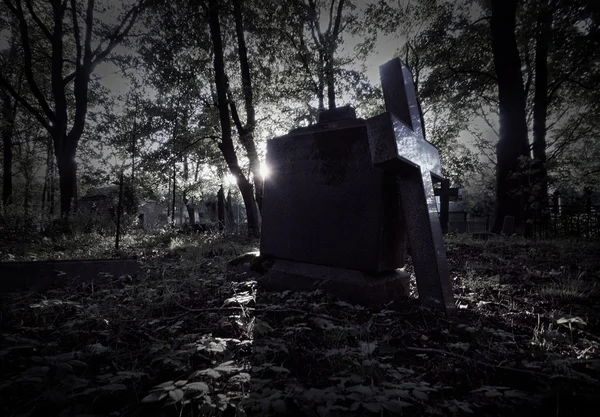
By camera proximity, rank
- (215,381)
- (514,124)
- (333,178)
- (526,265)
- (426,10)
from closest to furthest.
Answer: (215,381), (333,178), (526,265), (514,124), (426,10)

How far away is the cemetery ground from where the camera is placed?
3.64 feet

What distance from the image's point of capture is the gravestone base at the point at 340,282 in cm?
247

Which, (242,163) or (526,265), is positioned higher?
(242,163)

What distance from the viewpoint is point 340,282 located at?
102 inches

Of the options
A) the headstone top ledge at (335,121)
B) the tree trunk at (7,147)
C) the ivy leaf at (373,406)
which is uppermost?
the tree trunk at (7,147)

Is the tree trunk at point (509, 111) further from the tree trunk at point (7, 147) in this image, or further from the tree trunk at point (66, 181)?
the tree trunk at point (7, 147)

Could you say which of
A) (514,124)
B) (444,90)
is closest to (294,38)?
(444,90)

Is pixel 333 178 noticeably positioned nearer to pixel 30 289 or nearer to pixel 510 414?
pixel 510 414

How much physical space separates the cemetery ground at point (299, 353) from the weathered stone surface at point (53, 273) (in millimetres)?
252

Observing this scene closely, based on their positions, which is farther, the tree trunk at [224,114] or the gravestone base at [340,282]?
the tree trunk at [224,114]

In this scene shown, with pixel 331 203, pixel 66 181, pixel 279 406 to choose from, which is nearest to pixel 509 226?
pixel 331 203

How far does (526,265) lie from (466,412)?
3769 millimetres

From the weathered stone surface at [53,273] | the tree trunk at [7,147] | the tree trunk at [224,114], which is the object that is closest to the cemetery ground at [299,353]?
the weathered stone surface at [53,273]

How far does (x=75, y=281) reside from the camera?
3.22 m
